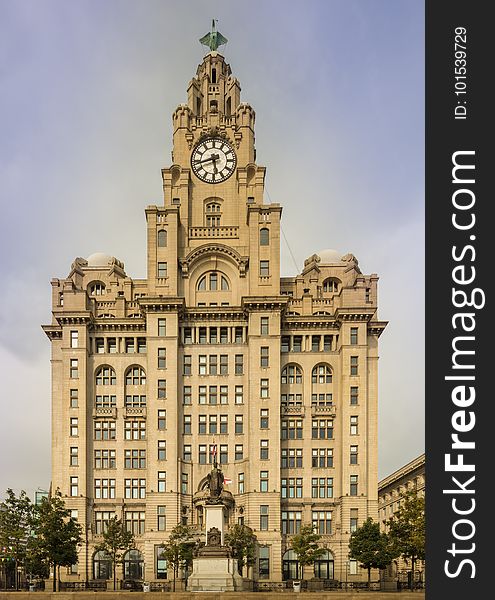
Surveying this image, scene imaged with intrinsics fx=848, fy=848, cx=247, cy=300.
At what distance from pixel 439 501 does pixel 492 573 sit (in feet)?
8.44

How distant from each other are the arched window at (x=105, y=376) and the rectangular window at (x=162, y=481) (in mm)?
13965

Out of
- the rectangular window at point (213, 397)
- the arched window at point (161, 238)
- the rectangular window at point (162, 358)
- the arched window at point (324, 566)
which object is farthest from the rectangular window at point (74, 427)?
the arched window at point (324, 566)

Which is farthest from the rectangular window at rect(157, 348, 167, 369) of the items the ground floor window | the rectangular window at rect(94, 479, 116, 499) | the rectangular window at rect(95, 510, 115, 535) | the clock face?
the clock face

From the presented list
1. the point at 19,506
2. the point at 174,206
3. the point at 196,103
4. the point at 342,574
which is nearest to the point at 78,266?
the point at 174,206

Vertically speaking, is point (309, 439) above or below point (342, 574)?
above

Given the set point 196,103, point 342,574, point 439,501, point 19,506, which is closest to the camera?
point 439,501

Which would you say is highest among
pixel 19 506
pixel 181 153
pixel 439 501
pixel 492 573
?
pixel 181 153

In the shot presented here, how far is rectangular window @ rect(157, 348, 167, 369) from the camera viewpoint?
357 ft

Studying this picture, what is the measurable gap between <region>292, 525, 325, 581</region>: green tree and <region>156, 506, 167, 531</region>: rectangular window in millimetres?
16899

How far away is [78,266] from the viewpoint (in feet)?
393

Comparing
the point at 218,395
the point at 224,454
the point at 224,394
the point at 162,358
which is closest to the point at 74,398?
the point at 162,358

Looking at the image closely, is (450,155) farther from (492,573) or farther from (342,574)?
(342,574)

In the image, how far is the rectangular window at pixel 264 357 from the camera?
10875cm

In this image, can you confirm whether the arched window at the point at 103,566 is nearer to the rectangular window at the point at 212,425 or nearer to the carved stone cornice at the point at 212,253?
the rectangular window at the point at 212,425
